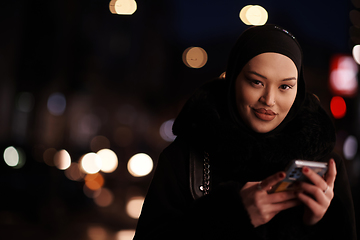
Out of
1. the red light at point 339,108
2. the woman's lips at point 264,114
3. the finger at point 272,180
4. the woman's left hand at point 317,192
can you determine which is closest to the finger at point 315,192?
the woman's left hand at point 317,192

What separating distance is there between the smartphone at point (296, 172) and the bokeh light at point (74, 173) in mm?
11709

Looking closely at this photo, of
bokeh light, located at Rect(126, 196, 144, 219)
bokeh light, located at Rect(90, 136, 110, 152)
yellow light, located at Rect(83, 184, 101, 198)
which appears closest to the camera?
bokeh light, located at Rect(126, 196, 144, 219)

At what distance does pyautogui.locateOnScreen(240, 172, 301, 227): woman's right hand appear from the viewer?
1.71 meters

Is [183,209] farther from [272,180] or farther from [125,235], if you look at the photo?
[125,235]

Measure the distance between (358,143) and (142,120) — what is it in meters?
38.4

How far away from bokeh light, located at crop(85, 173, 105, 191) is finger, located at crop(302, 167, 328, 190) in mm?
10985

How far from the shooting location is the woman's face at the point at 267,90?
2.03 m

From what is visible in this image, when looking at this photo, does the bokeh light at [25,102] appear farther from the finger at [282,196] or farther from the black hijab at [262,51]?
the finger at [282,196]

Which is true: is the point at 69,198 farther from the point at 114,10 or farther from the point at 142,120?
the point at 142,120

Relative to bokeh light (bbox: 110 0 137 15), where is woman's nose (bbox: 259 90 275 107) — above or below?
below

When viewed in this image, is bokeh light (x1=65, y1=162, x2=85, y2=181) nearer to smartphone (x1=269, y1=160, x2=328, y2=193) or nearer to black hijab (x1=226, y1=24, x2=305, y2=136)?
black hijab (x1=226, y1=24, x2=305, y2=136)

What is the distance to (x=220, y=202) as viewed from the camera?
1.82 m

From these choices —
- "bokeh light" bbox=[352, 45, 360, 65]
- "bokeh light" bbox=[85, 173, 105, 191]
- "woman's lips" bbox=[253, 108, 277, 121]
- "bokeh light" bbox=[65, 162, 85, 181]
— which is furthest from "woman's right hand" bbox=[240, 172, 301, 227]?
"bokeh light" bbox=[65, 162, 85, 181]

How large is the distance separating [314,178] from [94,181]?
1205 cm
